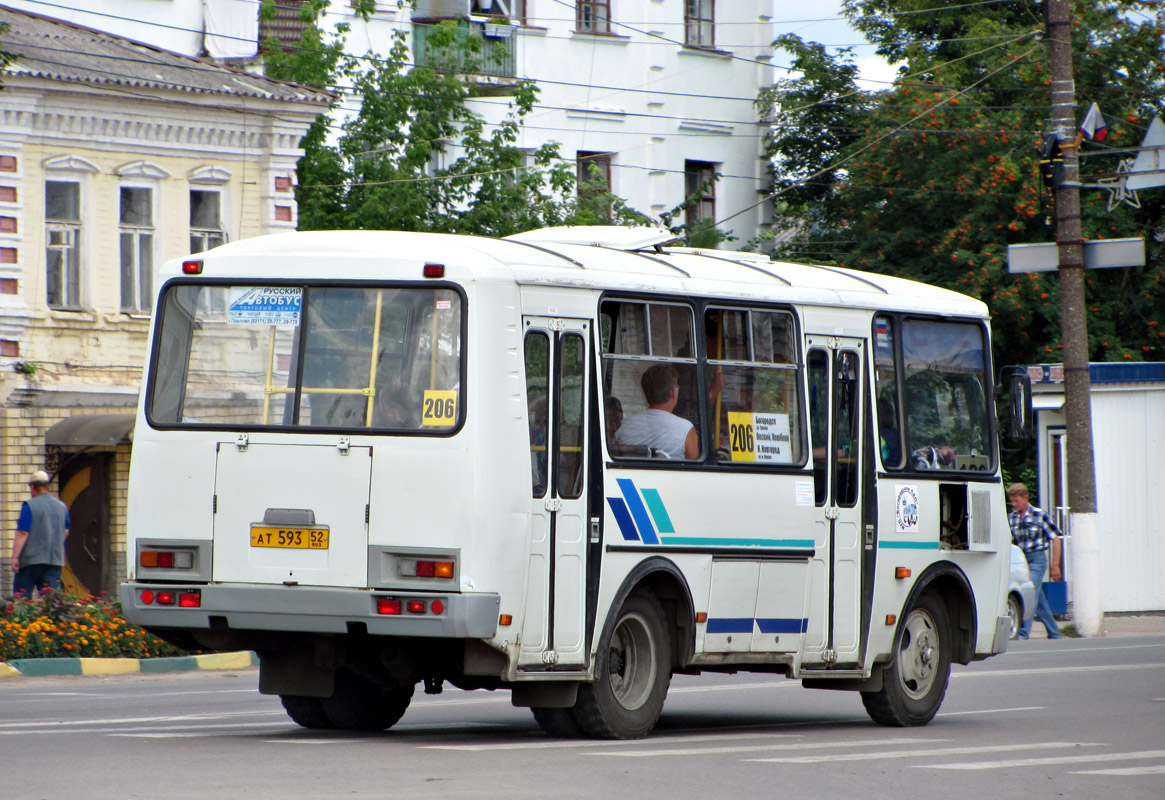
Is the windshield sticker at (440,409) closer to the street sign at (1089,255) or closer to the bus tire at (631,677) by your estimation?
the bus tire at (631,677)

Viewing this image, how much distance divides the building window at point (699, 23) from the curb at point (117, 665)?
22027 mm

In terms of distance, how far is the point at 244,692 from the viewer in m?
16.4

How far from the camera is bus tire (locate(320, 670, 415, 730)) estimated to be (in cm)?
1214

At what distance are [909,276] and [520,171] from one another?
7.49 m

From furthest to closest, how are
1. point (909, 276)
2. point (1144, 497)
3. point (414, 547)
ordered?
point (909, 276) → point (1144, 497) → point (414, 547)

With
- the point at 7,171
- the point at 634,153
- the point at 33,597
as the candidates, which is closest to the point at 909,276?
the point at 634,153

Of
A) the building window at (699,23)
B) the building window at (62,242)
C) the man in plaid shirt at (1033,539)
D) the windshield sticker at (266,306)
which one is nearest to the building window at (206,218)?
the building window at (62,242)

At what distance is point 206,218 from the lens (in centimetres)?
2859

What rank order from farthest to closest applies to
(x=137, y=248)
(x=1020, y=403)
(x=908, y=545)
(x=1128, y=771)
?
(x=137, y=248) → (x=1020, y=403) → (x=908, y=545) → (x=1128, y=771)

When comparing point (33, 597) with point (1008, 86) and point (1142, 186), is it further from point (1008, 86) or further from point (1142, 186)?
point (1008, 86)

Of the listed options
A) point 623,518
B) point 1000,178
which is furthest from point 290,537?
point 1000,178

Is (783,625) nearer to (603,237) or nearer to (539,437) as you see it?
(539,437)

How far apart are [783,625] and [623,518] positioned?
1608 mm

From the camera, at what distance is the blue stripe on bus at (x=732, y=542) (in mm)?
11840
